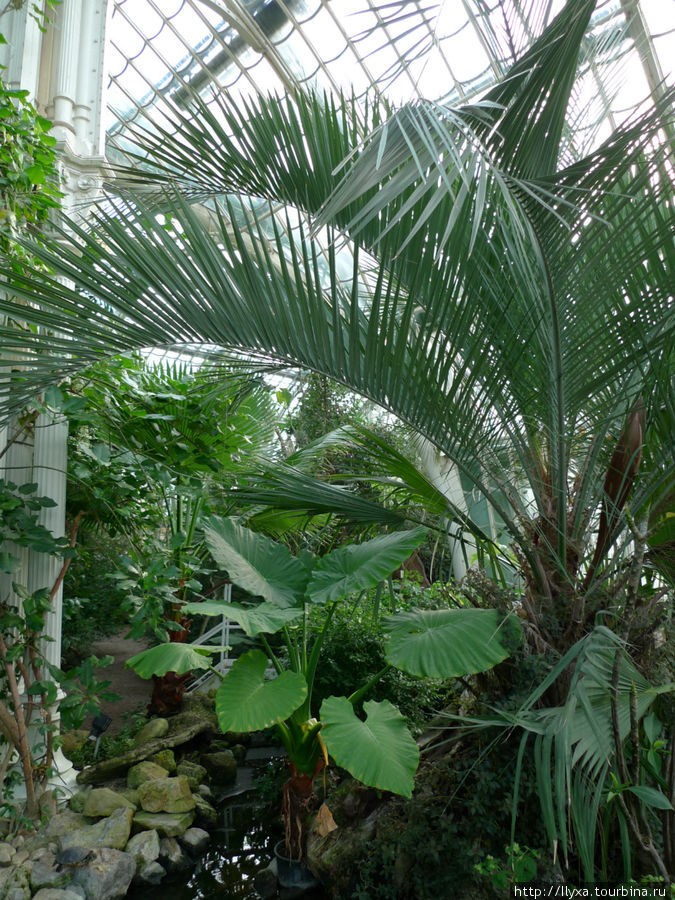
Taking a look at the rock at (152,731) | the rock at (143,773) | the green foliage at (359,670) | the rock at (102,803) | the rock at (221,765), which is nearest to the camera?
the rock at (102,803)

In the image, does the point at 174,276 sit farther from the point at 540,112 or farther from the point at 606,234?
the point at 606,234

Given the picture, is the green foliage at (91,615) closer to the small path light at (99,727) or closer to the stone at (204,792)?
the small path light at (99,727)

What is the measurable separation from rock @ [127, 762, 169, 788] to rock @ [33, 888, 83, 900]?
110 centimetres

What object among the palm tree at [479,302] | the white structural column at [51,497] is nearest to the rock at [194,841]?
the white structural column at [51,497]

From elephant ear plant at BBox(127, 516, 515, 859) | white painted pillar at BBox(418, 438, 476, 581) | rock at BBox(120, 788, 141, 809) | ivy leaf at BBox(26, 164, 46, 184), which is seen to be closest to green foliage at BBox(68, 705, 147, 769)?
rock at BBox(120, 788, 141, 809)

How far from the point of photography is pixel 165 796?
3.49 meters

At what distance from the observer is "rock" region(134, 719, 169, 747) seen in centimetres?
470

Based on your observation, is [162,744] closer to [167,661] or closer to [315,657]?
[315,657]

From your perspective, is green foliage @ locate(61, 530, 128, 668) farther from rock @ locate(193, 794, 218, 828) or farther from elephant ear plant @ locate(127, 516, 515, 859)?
elephant ear plant @ locate(127, 516, 515, 859)

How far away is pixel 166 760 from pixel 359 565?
7.83ft

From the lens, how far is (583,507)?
2420mm

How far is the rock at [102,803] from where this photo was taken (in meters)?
3.25

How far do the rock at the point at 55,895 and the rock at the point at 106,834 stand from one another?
26 centimetres

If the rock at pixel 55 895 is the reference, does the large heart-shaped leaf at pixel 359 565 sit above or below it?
above
